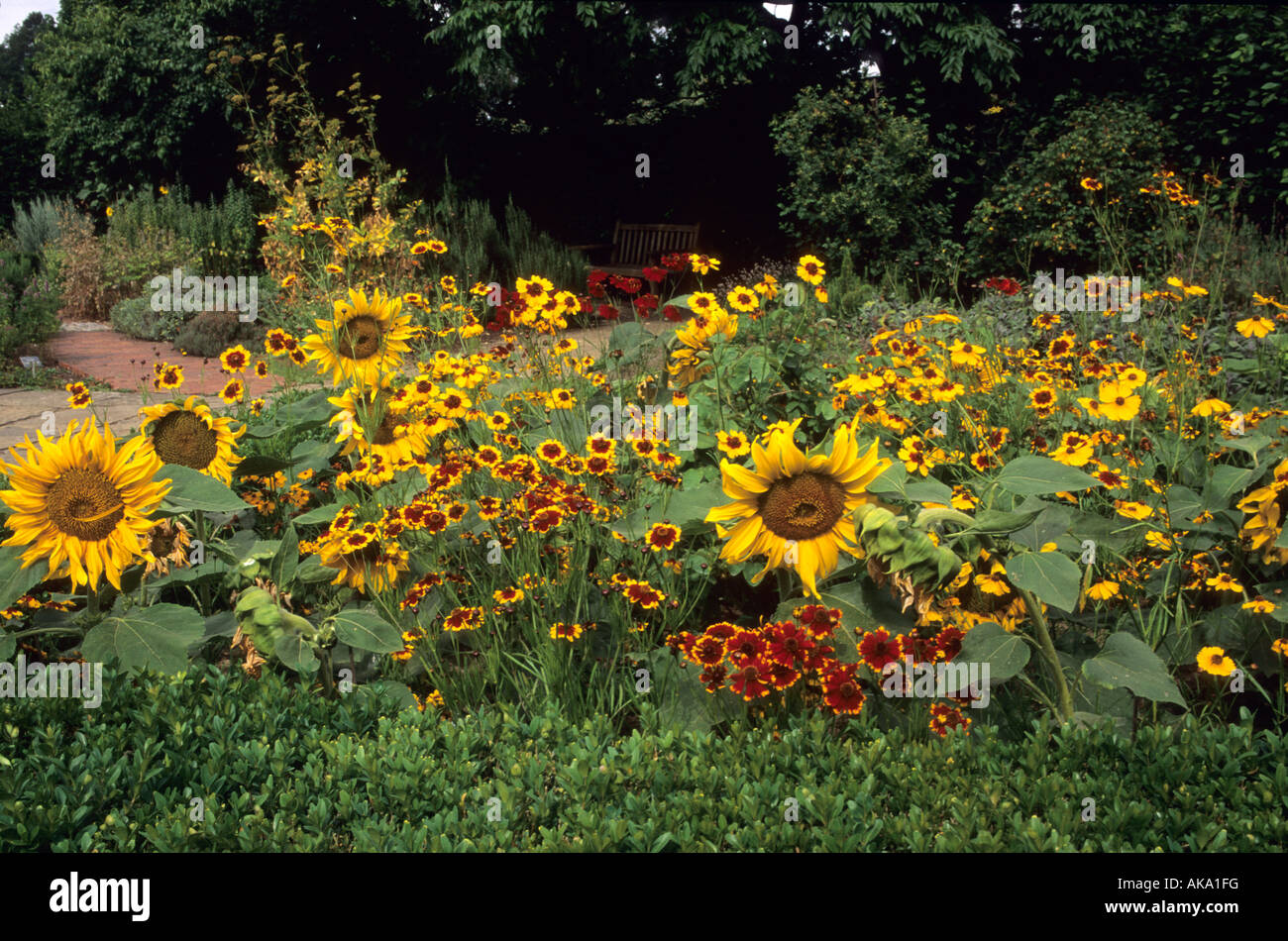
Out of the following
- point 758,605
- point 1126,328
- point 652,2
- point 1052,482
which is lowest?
point 758,605

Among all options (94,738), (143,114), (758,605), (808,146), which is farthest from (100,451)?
(143,114)

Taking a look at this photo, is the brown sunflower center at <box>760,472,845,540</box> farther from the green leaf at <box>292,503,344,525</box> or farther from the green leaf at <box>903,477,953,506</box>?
the green leaf at <box>292,503,344,525</box>

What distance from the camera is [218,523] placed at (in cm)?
342

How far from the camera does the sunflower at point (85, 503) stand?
213 centimetres

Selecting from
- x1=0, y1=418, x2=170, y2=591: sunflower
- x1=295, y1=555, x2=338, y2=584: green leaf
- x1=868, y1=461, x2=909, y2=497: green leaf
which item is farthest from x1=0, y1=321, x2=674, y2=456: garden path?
x1=868, y1=461, x2=909, y2=497: green leaf

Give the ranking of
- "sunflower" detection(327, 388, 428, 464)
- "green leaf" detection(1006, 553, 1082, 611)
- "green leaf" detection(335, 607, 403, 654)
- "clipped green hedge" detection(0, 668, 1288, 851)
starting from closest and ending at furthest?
"clipped green hedge" detection(0, 668, 1288, 851)
"green leaf" detection(1006, 553, 1082, 611)
"green leaf" detection(335, 607, 403, 654)
"sunflower" detection(327, 388, 428, 464)

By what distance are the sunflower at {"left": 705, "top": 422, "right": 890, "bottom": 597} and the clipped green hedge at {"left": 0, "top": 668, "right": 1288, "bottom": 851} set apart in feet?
1.22

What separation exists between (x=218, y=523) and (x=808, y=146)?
897 cm

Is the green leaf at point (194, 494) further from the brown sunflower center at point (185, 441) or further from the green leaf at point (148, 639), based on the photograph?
the brown sunflower center at point (185, 441)

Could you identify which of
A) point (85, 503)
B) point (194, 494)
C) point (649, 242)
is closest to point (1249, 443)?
point (194, 494)

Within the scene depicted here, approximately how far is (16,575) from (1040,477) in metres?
2.24

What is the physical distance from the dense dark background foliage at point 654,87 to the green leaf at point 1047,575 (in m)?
9.15

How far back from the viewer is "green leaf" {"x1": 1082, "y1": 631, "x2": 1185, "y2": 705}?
A: 78.2 inches

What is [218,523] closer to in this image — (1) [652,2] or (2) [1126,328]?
(2) [1126,328]
